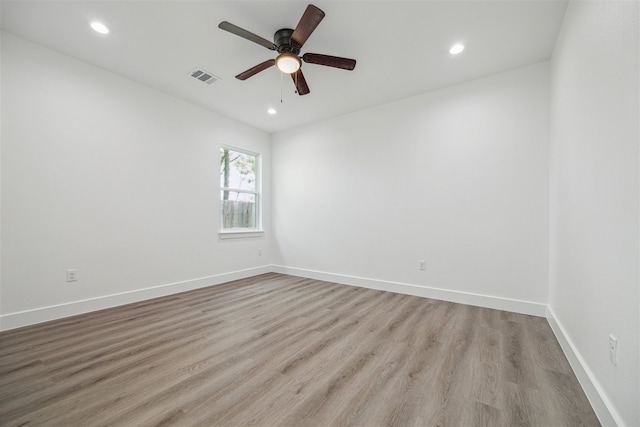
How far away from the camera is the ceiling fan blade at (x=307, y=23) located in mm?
1790

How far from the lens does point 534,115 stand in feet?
9.11

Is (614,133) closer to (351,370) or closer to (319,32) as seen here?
(351,370)

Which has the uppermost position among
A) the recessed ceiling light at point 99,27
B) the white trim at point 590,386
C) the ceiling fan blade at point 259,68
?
the recessed ceiling light at point 99,27

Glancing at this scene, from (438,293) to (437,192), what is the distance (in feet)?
4.31

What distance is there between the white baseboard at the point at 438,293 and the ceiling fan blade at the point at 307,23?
314 cm

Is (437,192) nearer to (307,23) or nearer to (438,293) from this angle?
(438,293)

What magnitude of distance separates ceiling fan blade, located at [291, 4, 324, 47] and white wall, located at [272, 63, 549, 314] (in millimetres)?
A: 2042

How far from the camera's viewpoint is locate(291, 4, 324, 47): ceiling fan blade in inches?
70.5

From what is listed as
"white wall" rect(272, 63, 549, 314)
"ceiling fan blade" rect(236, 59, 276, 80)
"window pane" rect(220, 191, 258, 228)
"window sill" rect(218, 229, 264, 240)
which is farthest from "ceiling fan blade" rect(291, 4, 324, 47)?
"window sill" rect(218, 229, 264, 240)

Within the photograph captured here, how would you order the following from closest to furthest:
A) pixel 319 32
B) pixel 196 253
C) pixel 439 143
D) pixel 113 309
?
pixel 319 32, pixel 113 309, pixel 439 143, pixel 196 253

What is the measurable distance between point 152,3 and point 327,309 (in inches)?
Result: 128

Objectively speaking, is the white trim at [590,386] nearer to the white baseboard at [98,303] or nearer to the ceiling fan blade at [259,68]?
the ceiling fan blade at [259,68]

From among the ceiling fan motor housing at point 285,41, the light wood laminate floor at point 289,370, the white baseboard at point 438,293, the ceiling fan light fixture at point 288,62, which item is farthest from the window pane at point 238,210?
the ceiling fan motor housing at point 285,41

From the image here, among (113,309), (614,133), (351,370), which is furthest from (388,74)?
(113,309)
